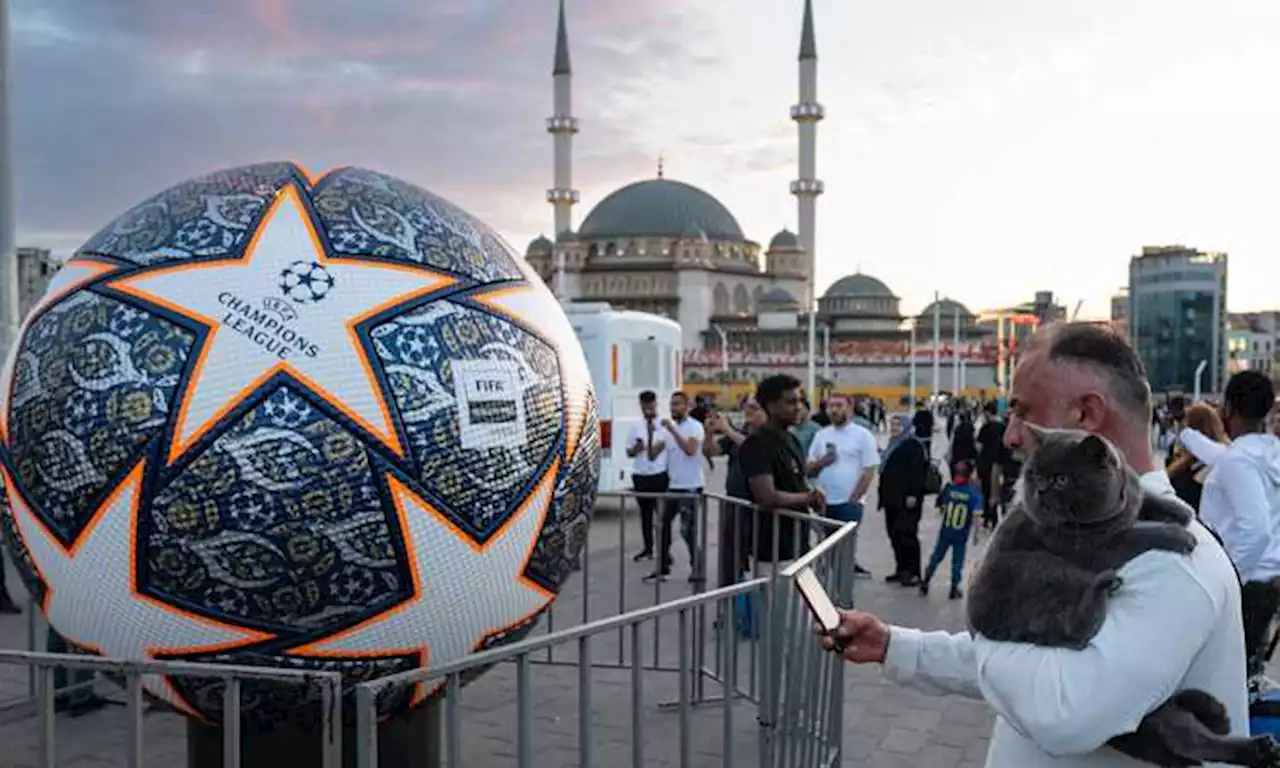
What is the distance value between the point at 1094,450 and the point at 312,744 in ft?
9.36

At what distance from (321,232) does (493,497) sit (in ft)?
3.24

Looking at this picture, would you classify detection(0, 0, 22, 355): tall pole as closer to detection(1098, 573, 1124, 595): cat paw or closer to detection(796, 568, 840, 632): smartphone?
detection(796, 568, 840, 632): smartphone

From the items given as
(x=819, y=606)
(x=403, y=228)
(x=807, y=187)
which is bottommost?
(x=819, y=606)

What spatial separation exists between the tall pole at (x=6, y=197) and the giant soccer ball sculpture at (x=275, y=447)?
6937 millimetres

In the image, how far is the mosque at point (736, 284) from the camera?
75.2 metres

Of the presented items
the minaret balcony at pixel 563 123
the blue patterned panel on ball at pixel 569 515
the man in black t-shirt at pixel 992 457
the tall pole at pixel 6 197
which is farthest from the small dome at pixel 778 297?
the blue patterned panel on ball at pixel 569 515

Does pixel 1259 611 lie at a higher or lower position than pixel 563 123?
lower

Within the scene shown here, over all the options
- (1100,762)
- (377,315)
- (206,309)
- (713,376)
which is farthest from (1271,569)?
(713,376)

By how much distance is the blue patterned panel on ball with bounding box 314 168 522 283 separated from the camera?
3.62 meters

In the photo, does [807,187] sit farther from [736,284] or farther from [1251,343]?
[1251,343]

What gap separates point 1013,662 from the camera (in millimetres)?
2020

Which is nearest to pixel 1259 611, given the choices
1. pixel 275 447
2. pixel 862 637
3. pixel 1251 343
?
pixel 862 637

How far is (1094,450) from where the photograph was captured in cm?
200

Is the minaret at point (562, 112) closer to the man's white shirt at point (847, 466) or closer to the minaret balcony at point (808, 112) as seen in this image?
the minaret balcony at point (808, 112)
